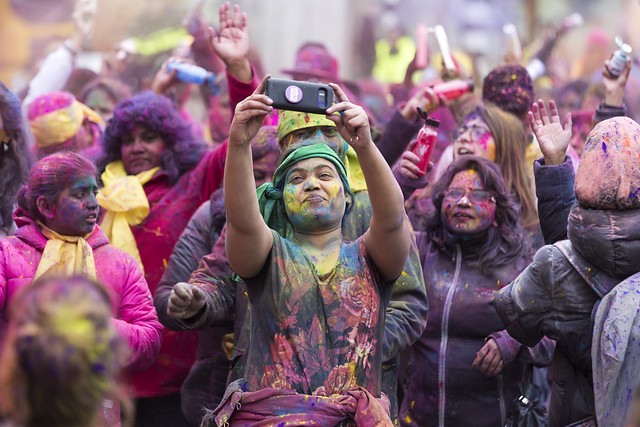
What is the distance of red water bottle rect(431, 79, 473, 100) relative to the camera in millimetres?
5551

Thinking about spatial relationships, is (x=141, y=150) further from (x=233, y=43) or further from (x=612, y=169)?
(x=612, y=169)

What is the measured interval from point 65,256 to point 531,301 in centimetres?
195

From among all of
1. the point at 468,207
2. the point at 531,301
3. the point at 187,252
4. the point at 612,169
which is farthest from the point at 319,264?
the point at 468,207

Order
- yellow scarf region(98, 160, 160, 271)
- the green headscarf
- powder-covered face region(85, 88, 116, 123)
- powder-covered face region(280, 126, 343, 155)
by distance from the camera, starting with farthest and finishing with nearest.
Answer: powder-covered face region(85, 88, 116, 123) < yellow scarf region(98, 160, 160, 271) < powder-covered face region(280, 126, 343, 155) < the green headscarf

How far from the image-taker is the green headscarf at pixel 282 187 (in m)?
3.34

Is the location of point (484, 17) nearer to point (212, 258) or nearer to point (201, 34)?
point (201, 34)

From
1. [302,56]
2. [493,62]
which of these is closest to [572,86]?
[302,56]

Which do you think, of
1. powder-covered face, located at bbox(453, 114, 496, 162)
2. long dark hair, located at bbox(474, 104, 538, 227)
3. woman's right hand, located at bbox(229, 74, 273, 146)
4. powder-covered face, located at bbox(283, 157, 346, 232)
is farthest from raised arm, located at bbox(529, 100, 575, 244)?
woman's right hand, located at bbox(229, 74, 273, 146)

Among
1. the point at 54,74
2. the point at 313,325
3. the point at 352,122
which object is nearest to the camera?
the point at 352,122

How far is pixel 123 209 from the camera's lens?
15.6 feet

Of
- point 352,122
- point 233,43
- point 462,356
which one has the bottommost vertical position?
point 462,356

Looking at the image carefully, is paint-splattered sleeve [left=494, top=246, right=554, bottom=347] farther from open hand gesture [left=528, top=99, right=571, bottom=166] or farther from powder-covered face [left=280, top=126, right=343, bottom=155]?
powder-covered face [left=280, top=126, right=343, bottom=155]

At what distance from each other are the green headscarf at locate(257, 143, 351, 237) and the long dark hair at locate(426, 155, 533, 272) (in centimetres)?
125

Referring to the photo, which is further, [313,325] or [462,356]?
[462,356]
